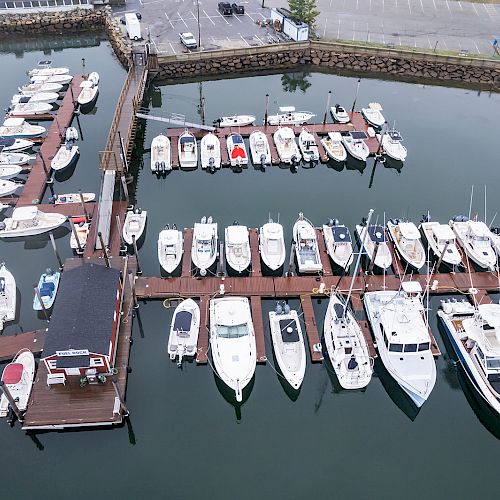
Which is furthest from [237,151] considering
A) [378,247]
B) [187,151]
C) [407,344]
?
[407,344]

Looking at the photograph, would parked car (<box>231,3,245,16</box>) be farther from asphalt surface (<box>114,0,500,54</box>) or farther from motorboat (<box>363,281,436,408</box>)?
motorboat (<box>363,281,436,408</box>)

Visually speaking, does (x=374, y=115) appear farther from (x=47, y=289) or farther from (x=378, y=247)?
(x=47, y=289)

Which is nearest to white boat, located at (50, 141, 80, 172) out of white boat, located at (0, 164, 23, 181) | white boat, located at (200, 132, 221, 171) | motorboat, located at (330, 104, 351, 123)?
white boat, located at (0, 164, 23, 181)

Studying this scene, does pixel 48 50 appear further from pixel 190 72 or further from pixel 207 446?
pixel 207 446

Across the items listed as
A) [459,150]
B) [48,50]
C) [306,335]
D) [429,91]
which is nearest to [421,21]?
[429,91]

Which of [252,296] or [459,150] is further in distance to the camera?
[459,150]
